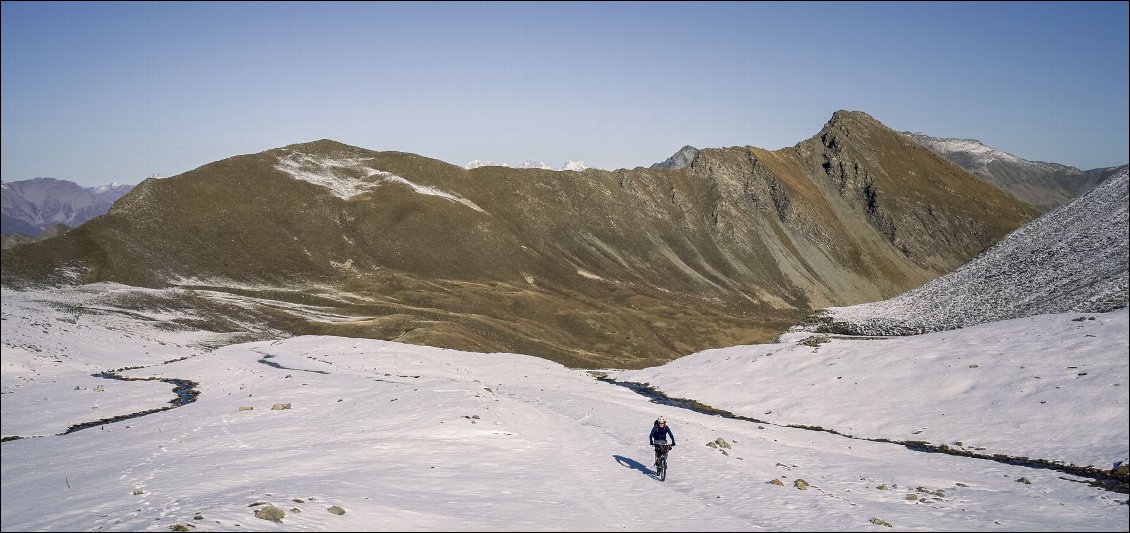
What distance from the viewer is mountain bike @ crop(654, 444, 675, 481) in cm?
2423

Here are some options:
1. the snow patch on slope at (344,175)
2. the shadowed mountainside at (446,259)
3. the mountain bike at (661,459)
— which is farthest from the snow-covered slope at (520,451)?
the snow patch on slope at (344,175)

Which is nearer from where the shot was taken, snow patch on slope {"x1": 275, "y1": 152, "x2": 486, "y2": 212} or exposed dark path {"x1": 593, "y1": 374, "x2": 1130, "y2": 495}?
exposed dark path {"x1": 593, "y1": 374, "x2": 1130, "y2": 495}

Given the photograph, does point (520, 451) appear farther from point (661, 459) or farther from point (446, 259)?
point (446, 259)

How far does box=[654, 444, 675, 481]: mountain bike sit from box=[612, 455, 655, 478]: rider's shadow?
536 mm

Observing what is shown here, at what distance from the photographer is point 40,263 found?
101250 mm

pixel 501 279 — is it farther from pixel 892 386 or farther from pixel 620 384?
pixel 892 386

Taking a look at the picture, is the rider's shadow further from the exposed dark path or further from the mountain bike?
the exposed dark path

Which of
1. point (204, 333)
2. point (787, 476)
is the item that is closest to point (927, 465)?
point (787, 476)

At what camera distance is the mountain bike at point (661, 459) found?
24.2 metres

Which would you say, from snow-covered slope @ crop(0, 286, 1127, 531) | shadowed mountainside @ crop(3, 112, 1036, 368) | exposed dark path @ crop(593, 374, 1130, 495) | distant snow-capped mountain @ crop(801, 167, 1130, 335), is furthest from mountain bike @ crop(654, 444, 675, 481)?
shadowed mountainside @ crop(3, 112, 1036, 368)

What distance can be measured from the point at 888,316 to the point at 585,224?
338 ft

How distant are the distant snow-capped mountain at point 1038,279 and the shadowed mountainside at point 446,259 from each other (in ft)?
98.7

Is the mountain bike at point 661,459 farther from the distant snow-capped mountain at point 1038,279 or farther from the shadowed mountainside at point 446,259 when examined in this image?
the shadowed mountainside at point 446,259

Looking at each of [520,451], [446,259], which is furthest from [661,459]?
[446,259]
